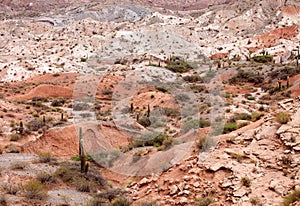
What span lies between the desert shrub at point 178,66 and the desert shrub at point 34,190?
4098 cm

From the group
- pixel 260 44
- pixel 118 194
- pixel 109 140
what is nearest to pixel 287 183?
pixel 118 194

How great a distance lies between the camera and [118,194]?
10.8 meters

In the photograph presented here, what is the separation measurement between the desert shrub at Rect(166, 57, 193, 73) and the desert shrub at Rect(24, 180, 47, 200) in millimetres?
40985

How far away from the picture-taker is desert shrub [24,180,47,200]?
10.1 meters

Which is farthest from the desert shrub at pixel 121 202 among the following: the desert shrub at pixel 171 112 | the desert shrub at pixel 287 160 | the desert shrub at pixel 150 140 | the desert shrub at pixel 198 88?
the desert shrub at pixel 198 88

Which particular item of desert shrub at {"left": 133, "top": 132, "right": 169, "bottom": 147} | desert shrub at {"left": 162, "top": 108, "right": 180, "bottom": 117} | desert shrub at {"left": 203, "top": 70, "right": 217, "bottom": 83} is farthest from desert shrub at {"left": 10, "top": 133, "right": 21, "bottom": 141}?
desert shrub at {"left": 203, "top": 70, "right": 217, "bottom": 83}

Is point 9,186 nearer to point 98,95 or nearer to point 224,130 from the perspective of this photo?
point 224,130

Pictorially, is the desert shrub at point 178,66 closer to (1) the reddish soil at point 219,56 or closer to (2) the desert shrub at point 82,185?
(1) the reddish soil at point 219,56

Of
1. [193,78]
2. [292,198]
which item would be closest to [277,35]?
[193,78]

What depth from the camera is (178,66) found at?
52.6m

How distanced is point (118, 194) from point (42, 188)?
7.36 feet

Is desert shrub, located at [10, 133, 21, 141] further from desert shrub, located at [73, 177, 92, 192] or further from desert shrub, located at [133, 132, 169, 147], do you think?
desert shrub, located at [73, 177, 92, 192]

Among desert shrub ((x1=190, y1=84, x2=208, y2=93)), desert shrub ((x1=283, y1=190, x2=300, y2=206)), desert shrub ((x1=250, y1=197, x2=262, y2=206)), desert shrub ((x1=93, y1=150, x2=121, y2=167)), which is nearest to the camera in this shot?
desert shrub ((x1=283, y1=190, x2=300, y2=206))

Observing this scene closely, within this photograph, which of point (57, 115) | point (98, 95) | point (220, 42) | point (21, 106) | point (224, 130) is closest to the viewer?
point (224, 130)
